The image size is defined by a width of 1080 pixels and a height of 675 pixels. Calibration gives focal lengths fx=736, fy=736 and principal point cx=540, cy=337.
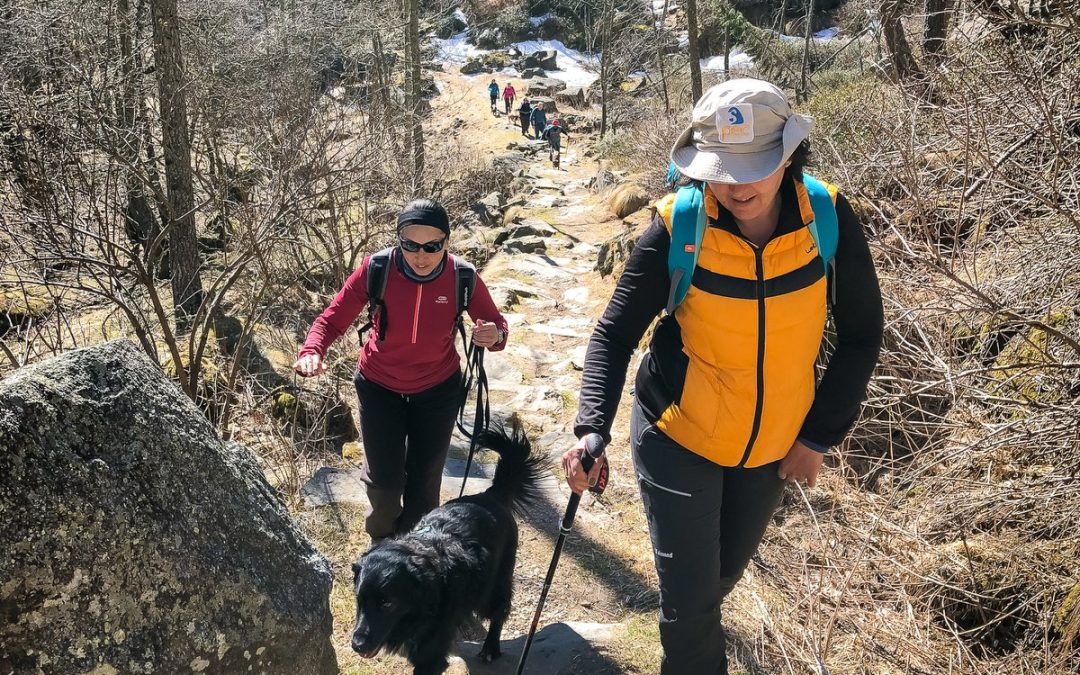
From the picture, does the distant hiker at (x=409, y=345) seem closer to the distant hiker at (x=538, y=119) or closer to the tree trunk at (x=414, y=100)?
the tree trunk at (x=414, y=100)

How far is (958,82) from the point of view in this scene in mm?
4902

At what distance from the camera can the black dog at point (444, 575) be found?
2.76m

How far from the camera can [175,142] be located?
8.46 metres

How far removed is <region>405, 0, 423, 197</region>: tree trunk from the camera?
11.9 m

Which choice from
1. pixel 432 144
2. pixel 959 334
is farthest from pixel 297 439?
pixel 432 144

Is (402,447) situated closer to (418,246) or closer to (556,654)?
(418,246)

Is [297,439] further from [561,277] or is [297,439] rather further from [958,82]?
[561,277]

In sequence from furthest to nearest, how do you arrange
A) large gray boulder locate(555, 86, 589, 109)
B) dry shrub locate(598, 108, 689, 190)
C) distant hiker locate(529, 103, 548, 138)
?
large gray boulder locate(555, 86, 589, 109)
distant hiker locate(529, 103, 548, 138)
dry shrub locate(598, 108, 689, 190)

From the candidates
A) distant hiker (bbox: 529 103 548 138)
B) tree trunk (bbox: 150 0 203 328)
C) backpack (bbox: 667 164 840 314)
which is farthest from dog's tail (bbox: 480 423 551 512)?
distant hiker (bbox: 529 103 548 138)

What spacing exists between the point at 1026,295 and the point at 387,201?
845 centimetres

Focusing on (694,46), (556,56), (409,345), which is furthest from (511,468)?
(556,56)

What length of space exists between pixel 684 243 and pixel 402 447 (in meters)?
2.03

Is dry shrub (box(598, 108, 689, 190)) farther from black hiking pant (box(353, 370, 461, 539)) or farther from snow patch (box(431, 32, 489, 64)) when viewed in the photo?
snow patch (box(431, 32, 489, 64))

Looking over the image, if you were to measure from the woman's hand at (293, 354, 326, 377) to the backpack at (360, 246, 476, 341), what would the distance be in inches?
13.8
